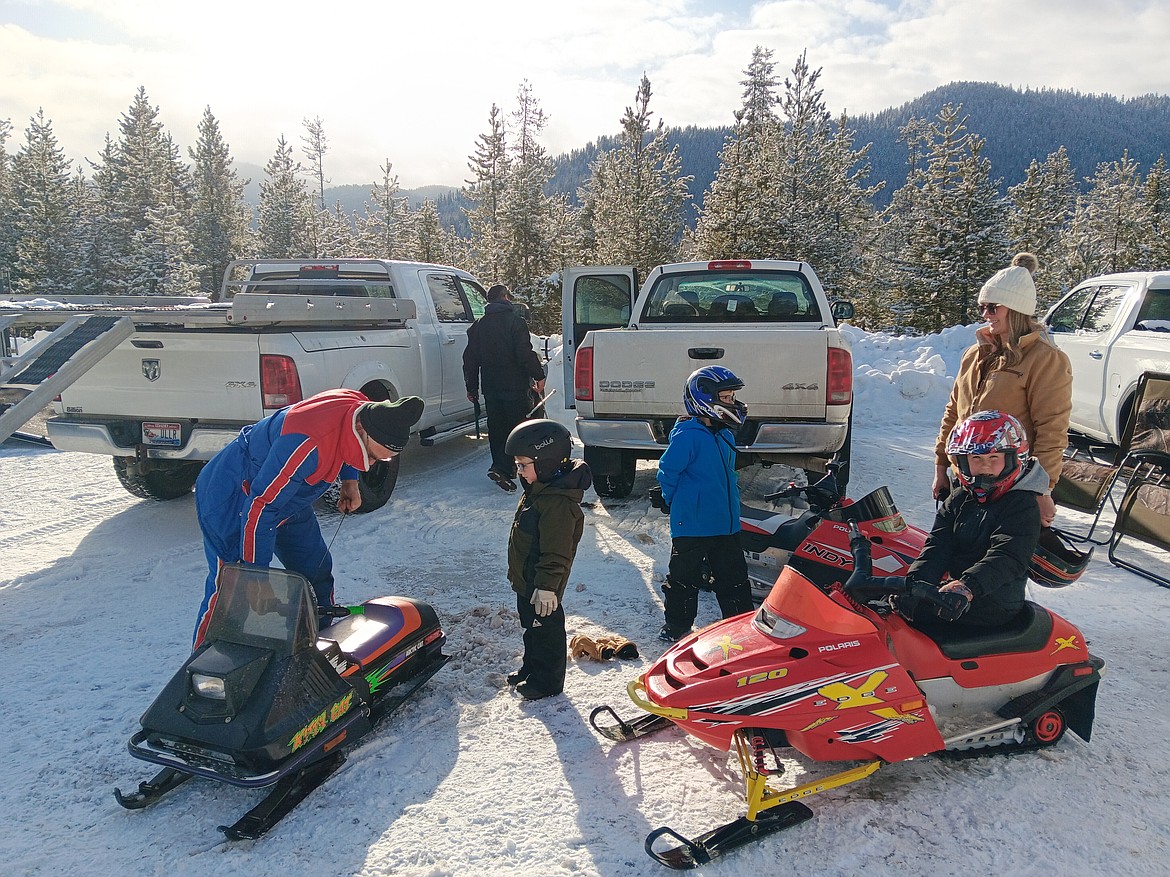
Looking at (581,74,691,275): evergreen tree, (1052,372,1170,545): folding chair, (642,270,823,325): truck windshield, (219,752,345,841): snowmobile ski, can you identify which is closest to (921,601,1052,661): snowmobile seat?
(219,752,345,841): snowmobile ski

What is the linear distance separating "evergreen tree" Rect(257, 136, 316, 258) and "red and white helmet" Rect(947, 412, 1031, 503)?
50.7 metres

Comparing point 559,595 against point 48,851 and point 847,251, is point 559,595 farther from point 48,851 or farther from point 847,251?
point 847,251

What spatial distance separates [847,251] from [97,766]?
29.3m

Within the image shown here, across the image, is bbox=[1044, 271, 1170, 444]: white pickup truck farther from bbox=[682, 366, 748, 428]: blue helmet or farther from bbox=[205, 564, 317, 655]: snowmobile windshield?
bbox=[205, 564, 317, 655]: snowmobile windshield

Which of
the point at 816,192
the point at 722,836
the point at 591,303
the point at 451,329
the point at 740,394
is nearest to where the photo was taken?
the point at 722,836

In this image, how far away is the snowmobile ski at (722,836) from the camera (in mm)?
2518

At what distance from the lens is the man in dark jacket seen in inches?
281

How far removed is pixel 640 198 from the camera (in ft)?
104

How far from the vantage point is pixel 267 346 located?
5.65 meters

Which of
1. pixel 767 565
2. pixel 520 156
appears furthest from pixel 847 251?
pixel 767 565

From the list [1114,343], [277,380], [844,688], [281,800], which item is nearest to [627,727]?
[844,688]

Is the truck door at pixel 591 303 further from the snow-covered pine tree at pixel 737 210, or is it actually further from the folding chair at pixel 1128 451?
the snow-covered pine tree at pixel 737 210

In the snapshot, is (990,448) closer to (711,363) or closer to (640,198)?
(711,363)

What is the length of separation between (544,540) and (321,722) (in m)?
1.20
